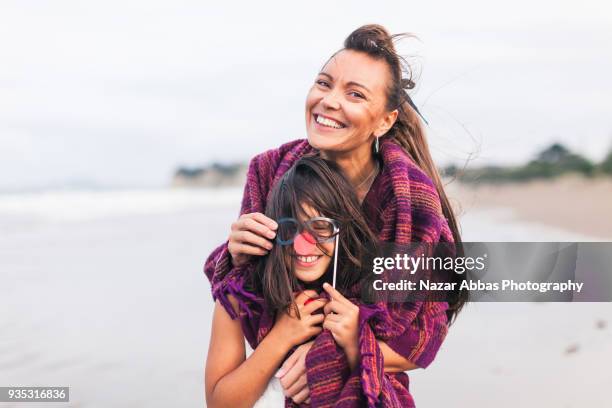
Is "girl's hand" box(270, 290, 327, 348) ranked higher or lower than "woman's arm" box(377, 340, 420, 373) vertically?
higher

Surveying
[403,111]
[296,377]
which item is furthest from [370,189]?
[296,377]

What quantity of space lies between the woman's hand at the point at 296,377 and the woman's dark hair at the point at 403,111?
728 millimetres

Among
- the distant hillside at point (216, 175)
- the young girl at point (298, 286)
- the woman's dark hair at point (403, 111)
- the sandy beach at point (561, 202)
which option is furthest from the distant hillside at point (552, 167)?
the young girl at point (298, 286)

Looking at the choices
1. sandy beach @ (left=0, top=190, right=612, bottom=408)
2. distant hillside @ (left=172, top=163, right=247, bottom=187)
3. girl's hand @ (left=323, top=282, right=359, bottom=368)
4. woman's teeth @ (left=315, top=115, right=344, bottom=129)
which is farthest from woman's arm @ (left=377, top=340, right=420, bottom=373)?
distant hillside @ (left=172, top=163, right=247, bottom=187)

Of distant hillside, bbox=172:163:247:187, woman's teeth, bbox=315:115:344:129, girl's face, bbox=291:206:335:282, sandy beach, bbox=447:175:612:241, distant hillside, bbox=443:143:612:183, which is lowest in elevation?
girl's face, bbox=291:206:335:282

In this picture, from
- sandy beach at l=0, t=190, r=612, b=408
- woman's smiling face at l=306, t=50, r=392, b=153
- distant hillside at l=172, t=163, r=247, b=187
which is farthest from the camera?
distant hillside at l=172, t=163, r=247, b=187

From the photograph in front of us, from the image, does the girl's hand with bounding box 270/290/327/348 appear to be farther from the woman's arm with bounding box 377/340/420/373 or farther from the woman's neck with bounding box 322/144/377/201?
the woman's neck with bounding box 322/144/377/201

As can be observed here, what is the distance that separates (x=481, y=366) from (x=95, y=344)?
8.49ft

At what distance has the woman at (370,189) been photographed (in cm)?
231

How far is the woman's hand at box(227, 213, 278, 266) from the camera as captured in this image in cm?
231

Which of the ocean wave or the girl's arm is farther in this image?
the ocean wave

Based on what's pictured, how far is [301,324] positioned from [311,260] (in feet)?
0.70

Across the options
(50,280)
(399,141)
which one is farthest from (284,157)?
(50,280)

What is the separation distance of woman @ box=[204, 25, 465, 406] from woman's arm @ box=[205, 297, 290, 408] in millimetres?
50
